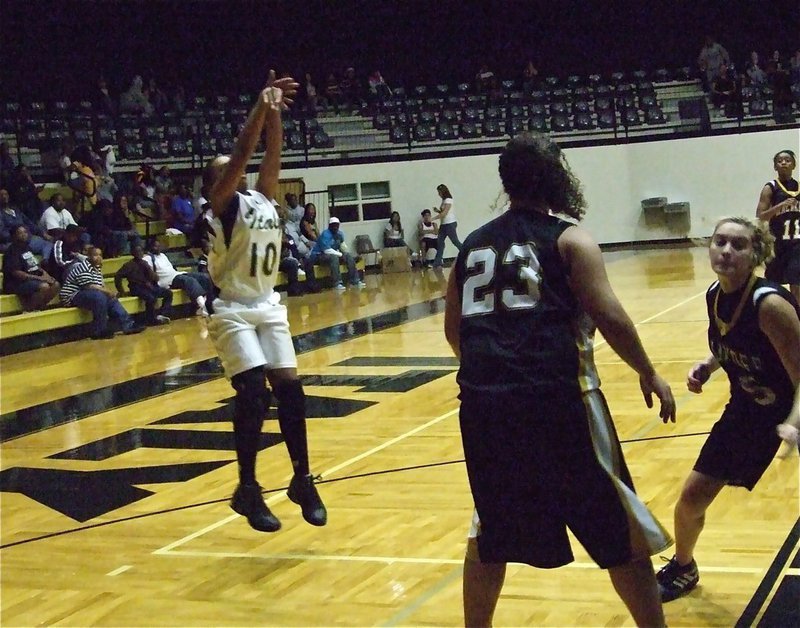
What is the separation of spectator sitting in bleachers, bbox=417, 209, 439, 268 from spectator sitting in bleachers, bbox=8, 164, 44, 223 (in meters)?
8.55

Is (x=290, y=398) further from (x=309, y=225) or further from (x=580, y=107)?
A: (x=580, y=107)

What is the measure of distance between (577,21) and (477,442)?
25117mm

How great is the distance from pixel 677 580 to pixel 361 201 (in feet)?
62.1

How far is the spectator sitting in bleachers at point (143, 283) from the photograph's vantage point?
50.0 ft

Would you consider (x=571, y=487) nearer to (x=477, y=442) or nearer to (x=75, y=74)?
(x=477, y=442)

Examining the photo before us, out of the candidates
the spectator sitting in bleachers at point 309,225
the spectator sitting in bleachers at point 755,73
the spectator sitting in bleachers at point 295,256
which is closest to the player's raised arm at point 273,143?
the spectator sitting in bleachers at point 295,256

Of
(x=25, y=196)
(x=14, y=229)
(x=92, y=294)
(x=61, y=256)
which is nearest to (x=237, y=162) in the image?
(x=92, y=294)

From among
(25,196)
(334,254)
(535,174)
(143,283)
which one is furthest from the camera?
(334,254)

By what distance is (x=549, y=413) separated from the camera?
3082 millimetres

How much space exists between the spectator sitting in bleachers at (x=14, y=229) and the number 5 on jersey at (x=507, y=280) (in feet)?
40.9

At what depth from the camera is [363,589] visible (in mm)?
4488

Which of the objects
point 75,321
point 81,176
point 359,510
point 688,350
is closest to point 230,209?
point 359,510

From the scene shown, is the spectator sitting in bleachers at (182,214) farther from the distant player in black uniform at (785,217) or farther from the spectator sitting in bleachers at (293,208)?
the distant player in black uniform at (785,217)

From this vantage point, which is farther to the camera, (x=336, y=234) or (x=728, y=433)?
(x=336, y=234)
